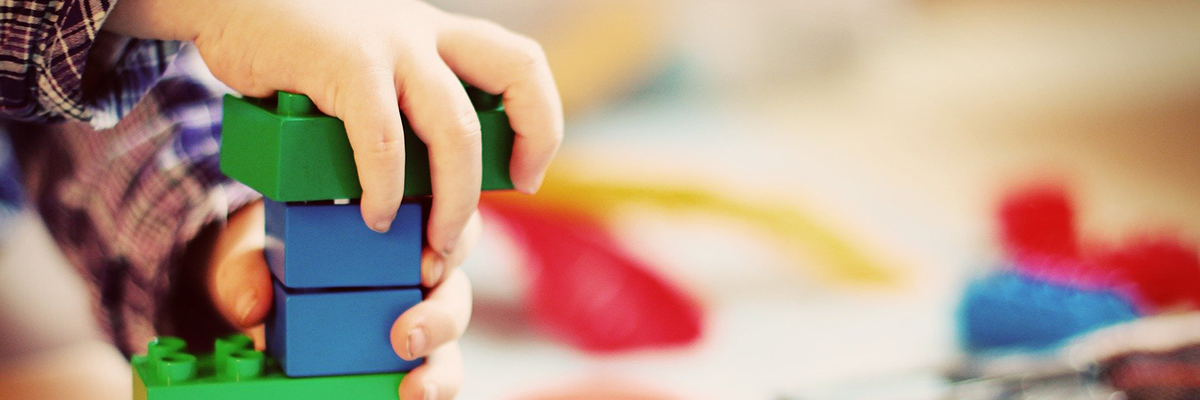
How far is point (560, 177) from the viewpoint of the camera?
53.8 inches

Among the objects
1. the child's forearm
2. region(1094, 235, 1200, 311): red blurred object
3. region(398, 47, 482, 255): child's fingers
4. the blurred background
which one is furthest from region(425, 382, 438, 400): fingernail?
region(1094, 235, 1200, 311): red blurred object

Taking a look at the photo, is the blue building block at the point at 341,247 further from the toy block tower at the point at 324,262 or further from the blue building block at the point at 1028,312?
the blue building block at the point at 1028,312

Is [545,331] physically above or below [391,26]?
below

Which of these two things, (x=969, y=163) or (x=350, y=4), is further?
(x=969, y=163)

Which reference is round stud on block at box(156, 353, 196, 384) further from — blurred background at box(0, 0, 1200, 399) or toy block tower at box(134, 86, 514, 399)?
blurred background at box(0, 0, 1200, 399)

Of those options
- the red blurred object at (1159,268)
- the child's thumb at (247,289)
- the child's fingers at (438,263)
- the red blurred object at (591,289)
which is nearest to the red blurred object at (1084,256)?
the red blurred object at (1159,268)

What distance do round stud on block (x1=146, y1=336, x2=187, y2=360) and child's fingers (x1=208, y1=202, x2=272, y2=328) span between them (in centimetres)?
4

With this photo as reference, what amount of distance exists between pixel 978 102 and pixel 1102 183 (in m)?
0.29

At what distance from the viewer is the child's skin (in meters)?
0.52

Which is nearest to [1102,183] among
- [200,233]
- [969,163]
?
[969,163]

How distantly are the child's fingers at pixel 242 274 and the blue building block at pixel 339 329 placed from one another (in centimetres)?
3

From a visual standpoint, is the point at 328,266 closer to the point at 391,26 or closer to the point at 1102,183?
the point at 391,26

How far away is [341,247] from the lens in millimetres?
564

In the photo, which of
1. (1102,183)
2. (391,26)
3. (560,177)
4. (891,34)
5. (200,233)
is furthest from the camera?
(1102,183)
